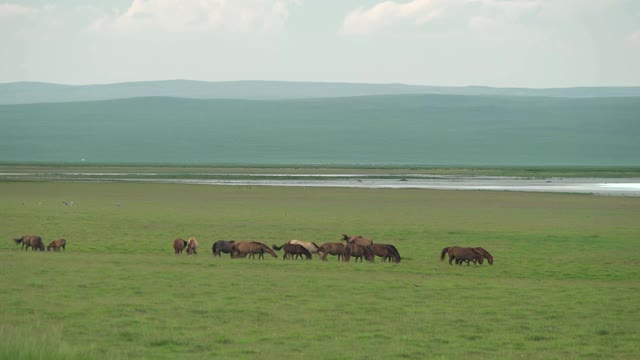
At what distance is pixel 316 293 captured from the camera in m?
18.6

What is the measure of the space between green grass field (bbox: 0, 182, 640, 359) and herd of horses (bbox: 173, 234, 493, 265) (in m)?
0.43

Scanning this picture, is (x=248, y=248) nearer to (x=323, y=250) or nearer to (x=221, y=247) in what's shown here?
(x=221, y=247)

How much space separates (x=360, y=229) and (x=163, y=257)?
1079 centimetres

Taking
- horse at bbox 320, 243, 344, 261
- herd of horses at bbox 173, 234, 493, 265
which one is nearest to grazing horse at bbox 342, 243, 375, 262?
herd of horses at bbox 173, 234, 493, 265

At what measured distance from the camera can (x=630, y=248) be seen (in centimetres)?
2838

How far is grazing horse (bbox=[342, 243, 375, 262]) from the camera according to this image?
80.6ft

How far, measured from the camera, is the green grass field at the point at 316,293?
14.0 meters

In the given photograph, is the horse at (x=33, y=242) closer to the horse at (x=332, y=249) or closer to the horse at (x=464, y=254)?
the horse at (x=332, y=249)

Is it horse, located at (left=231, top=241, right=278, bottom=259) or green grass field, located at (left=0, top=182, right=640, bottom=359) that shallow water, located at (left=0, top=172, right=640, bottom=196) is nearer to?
green grass field, located at (left=0, top=182, right=640, bottom=359)

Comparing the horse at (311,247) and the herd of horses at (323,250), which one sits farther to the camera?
the horse at (311,247)

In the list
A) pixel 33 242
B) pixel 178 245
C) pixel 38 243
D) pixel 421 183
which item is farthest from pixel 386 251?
pixel 421 183

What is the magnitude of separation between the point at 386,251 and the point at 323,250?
4.94 ft

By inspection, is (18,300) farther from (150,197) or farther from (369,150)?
(369,150)

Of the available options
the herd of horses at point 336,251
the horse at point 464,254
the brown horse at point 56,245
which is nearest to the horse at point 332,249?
the herd of horses at point 336,251
